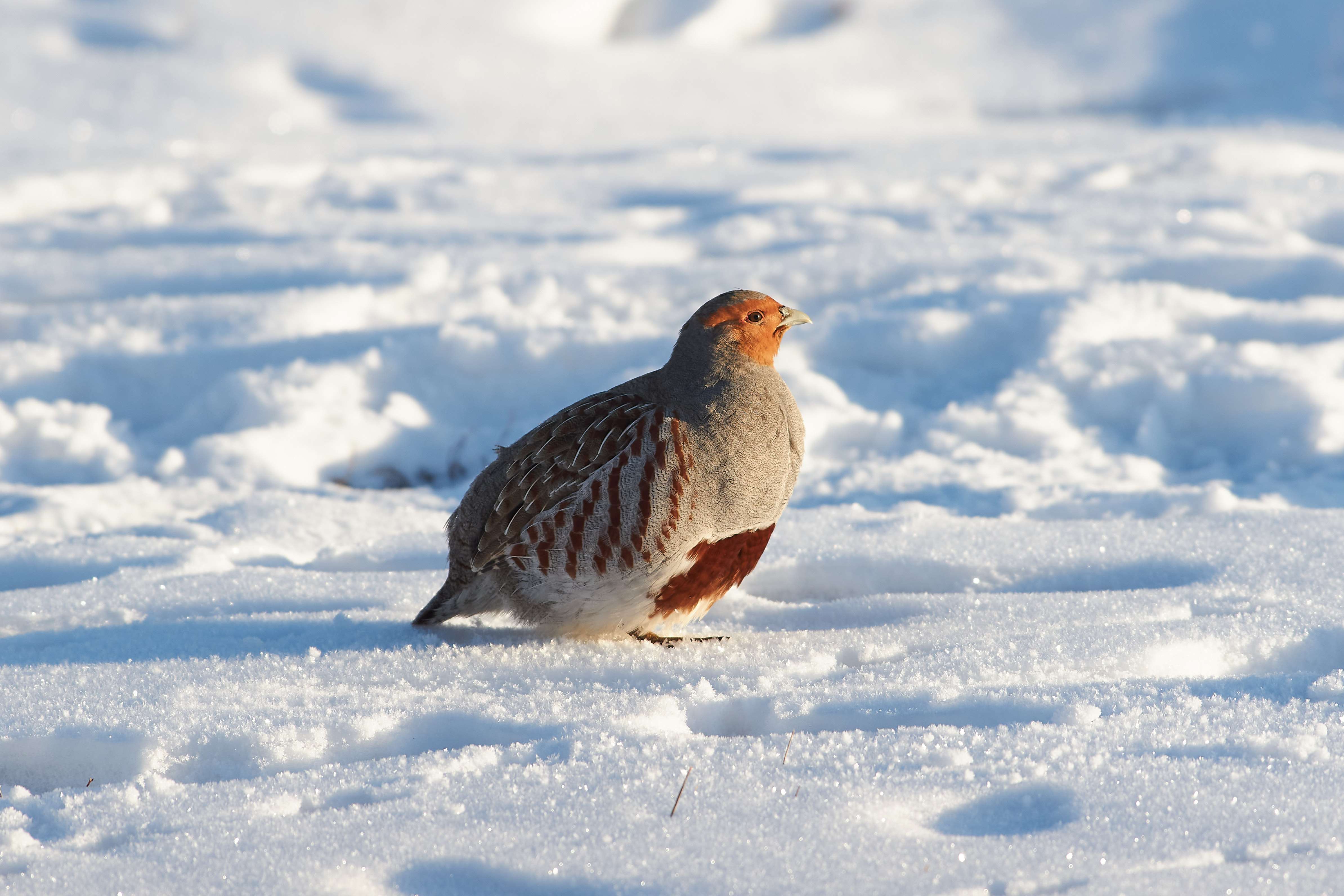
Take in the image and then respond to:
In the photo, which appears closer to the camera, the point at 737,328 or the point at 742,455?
the point at 742,455

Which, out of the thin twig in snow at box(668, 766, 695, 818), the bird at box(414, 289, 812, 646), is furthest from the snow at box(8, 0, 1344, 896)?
the bird at box(414, 289, 812, 646)

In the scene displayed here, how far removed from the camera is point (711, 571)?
8.33 feet

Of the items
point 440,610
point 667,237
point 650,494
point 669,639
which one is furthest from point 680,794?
point 667,237

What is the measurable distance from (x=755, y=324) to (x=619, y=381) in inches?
91.0

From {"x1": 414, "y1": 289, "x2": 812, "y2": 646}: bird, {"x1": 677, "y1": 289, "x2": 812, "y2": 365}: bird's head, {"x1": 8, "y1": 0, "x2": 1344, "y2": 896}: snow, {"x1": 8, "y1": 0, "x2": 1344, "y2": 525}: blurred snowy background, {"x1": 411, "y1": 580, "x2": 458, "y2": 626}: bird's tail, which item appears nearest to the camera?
{"x1": 8, "y1": 0, "x2": 1344, "y2": 896}: snow

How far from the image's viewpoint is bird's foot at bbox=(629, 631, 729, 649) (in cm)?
270

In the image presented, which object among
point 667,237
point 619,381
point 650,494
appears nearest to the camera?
point 650,494

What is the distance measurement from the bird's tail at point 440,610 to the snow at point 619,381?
46 mm

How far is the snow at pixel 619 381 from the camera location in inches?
71.2

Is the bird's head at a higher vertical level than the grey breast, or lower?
higher

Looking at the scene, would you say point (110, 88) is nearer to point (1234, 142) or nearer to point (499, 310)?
point (499, 310)

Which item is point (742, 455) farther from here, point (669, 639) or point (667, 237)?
point (667, 237)

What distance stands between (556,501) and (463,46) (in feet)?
32.8

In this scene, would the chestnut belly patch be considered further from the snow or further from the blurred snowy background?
the blurred snowy background
